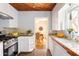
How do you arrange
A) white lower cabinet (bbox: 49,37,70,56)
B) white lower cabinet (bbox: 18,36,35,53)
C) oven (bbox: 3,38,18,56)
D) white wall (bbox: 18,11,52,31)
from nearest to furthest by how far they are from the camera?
1. white lower cabinet (bbox: 49,37,70,56)
2. oven (bbox: 3,38,18,56)
3. white lower cabinet (bbox: 18,36,35,53)
4. white wall (bbox: 18,11,52,31)

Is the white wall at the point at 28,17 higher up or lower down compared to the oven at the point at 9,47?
higher up

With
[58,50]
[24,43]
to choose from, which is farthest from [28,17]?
[58,50]

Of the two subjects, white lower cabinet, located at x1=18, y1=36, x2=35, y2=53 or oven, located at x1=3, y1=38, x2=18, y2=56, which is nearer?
oven, located at x1=3, y1=38, x2=18, y2=56

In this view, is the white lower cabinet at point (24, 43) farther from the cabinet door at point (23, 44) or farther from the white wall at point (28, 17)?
the white wall at point (28, 17)

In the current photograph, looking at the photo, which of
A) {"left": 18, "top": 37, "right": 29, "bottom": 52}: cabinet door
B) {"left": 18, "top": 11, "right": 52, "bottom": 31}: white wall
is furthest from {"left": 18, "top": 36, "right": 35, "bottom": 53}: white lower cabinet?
{"left": 18, "top": 11, "right": 52, "bottom": 31}: white wall

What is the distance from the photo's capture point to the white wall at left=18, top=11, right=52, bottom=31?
604 cm

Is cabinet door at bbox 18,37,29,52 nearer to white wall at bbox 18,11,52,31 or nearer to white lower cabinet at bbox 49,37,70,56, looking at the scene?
white wall at bbox 18,11,52,31

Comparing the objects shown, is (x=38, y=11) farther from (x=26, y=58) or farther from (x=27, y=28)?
(x=26, y=58)

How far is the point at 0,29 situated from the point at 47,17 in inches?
95.2

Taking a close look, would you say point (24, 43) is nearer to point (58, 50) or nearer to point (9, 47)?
point (9, 47)

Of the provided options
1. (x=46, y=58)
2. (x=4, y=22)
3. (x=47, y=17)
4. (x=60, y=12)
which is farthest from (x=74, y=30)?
(x=47, y=17)

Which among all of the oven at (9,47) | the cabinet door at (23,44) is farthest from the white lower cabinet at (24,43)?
the oven at (9,47)

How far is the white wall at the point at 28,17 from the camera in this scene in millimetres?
6035

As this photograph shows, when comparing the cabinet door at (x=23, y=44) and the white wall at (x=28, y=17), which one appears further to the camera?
the white wall at (x=28, y=17)
